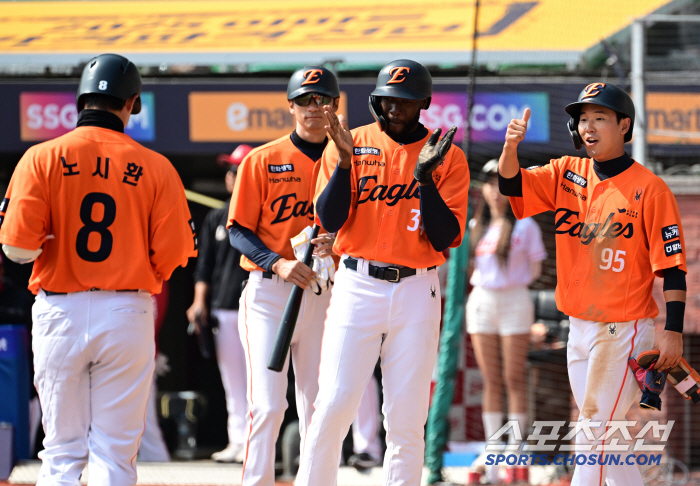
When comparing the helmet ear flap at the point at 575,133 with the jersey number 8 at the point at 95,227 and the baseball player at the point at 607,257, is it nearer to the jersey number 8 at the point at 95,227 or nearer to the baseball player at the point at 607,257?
the baseball player at the point at 607,257

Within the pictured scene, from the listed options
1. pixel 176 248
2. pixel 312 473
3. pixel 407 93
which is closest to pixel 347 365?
pixel 312 473

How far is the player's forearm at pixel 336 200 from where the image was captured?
10.9 feet

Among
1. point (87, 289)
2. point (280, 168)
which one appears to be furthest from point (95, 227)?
point (280, 168)

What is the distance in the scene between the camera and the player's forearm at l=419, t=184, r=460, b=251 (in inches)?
128

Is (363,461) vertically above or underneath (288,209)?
underneath

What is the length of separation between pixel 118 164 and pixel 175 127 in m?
2.90

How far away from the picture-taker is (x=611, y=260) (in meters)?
3.49

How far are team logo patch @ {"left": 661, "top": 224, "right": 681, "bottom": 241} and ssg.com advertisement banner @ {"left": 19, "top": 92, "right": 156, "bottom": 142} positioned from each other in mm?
3861

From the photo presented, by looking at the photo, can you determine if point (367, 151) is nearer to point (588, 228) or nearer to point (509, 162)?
point (509, 162)

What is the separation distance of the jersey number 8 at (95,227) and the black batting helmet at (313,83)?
1.07 metres

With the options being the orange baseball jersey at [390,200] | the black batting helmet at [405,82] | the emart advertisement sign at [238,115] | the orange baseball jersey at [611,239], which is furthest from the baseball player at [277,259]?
the emart advertisement sign at [238,115]

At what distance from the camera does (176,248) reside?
343 cm

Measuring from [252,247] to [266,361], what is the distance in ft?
1.65

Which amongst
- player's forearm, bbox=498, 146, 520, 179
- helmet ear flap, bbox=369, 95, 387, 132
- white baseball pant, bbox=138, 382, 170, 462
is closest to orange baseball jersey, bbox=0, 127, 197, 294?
helmet ear flap, bbox=369, 95, 387, 132
